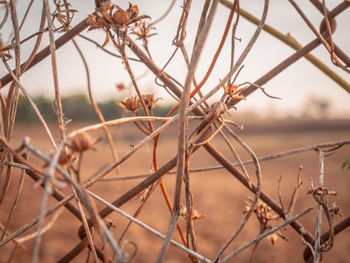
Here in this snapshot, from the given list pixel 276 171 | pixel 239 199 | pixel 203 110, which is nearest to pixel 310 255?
pixel 203 110

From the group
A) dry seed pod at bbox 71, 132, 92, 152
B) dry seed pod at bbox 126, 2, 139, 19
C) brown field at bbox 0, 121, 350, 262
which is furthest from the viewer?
brown field at bbox 0, 121, 350, 262

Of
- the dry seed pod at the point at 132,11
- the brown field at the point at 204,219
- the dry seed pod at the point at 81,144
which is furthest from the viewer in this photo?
the brown field at the point at 204,219

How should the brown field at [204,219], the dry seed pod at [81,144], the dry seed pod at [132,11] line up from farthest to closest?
the brown field at [204,219]
the dry seed pod at [132,11]
the dry seed pod at [81,144]

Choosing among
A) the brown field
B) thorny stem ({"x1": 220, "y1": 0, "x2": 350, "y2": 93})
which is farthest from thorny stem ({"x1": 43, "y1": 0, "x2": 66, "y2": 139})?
thorny stem ({"x1": 220, "y1": 0, "x2": 350, "y2": 93})

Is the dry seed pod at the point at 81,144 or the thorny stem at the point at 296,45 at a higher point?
the thorny stem at the point at 296,45

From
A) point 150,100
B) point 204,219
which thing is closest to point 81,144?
point 150,100

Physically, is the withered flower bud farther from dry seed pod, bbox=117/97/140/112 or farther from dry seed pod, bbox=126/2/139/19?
dry seed pod, bbox=126/2/139/19

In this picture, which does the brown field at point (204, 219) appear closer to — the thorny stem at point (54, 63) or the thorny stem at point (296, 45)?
the thorny stem at point (54, 63)

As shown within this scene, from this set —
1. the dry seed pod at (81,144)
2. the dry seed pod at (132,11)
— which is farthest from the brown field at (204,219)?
the dry seed pod at (132,11)

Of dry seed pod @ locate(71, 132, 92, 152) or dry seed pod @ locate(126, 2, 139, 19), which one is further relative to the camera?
dry seed pod @ locate(126, 2, 139, 19)

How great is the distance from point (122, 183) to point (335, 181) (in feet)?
9.36

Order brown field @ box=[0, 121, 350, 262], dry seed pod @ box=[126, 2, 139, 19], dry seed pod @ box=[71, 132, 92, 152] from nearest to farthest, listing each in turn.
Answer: dry seed pod @ box=[71, 132, 92, 152] < dry seed pod @ box=[126, 2, 139, 19] < brown field @ box=[0, 121, 350, 262]

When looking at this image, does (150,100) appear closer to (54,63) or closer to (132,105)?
(132,105)

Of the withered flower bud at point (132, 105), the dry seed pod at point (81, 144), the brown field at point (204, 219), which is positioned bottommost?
the brown field at point (204, 219)
